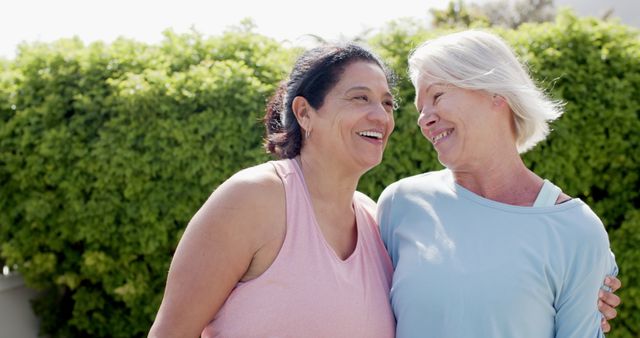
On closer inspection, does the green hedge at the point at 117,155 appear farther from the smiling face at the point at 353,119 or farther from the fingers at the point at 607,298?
the fingers at the point at 607,298

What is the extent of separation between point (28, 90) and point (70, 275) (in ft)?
5.06

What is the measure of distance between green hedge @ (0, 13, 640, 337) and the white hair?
240cm

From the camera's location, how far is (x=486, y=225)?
2.77 meters

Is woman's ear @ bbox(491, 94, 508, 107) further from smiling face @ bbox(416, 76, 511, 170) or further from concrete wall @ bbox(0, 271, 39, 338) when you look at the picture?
concrete wall @ bbox(0, 271, 39, 338)

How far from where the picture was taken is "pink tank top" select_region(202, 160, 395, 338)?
2.54m

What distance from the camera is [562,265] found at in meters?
2.56

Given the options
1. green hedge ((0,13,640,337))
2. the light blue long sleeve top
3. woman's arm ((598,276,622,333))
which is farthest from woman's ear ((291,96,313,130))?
green hedge ((0,13,640,337))

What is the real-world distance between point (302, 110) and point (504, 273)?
0.98 meters

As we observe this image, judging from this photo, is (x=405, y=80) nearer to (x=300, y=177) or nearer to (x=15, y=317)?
(x=300, y=177)

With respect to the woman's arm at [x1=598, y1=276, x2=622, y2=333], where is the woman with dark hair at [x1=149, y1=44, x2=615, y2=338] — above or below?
above

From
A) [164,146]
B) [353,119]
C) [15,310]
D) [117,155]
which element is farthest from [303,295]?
[15,310]

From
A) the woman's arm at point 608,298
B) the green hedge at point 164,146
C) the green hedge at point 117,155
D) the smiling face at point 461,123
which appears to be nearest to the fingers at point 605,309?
the woman's arm at point 608,298

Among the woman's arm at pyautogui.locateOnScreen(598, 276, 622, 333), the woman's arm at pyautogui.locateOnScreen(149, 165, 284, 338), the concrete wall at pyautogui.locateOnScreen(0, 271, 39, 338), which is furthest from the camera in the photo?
the concrete wall at pyautogui.locateOnScreen(0, 271, 39, 338)

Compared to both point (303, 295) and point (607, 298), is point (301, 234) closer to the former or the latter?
point (303, 295)
